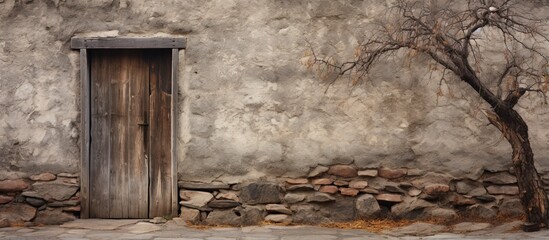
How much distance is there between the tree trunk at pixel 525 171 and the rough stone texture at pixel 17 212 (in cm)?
449

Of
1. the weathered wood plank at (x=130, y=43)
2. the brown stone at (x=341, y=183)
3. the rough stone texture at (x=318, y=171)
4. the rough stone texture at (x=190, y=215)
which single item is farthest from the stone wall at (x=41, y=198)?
the brown stone at (x=341, y=183)

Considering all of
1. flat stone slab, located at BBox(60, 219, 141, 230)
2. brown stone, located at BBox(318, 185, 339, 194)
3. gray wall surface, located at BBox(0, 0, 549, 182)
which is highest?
gray wall surface, located at BBox(0, 0, 549, 182)

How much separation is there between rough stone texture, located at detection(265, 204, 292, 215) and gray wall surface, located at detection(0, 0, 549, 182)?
30 centimetres

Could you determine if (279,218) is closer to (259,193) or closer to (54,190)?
(259,193)

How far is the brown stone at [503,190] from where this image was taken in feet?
22.0

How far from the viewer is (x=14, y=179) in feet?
22.4

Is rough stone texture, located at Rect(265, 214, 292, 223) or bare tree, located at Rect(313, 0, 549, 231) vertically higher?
bare tree, located at Rect(313, 0, 549, 231)

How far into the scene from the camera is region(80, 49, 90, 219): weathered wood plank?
682cm

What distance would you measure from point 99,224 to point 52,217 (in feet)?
1.65

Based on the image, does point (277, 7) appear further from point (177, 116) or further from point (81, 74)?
point (81, 74)

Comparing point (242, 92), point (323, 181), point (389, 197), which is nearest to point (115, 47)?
point (242, 92)

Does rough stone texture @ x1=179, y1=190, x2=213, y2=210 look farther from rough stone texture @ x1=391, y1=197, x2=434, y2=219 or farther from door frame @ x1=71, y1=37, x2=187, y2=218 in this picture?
rough stone texture @ x1=391, y1=197, x2=434, y2=219

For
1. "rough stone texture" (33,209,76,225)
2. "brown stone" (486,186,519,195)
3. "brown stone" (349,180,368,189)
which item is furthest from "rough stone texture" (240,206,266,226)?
"brown stone" (486,186,519,195)

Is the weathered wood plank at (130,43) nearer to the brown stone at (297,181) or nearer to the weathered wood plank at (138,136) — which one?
the weathered wood plank at (138,136)
